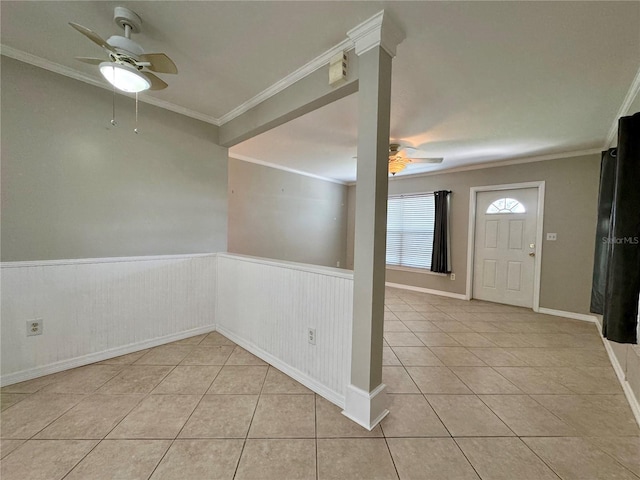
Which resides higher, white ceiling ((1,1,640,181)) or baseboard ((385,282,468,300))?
white ceiling ((1,1,640,181))

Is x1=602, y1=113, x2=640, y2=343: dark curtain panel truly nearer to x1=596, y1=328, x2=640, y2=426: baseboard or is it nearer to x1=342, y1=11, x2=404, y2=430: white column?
x1=596, y1=328, x2=640, y2=426: baseboard

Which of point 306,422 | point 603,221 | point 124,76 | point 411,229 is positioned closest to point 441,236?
point 411,229

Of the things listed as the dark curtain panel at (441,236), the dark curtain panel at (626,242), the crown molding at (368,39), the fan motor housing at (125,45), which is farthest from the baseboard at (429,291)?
the fan motor housing at (125,45)

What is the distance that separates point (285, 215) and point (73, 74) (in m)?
3.36

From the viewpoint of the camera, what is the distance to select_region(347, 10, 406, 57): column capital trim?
4.81 ft

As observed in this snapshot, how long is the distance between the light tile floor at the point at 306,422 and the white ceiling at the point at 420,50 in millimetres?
2413

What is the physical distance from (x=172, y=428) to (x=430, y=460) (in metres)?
1.47

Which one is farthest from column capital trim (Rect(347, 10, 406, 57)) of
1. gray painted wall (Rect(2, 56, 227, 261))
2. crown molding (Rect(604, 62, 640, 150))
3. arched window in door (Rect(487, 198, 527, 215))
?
arched window in door (Rect(487, 198, 527, 215))

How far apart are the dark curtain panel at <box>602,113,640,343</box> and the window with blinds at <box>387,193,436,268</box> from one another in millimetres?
3495

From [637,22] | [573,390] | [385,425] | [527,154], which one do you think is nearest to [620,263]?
[573,390]

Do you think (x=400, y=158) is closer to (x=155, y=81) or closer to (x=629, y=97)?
(x=629, y=97)

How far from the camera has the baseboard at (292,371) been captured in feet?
5.88

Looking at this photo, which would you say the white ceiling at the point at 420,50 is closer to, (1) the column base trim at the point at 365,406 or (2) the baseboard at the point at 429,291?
(1) the column base trim at the point at 365,406

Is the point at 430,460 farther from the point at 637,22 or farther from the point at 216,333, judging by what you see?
the point at 637,22
